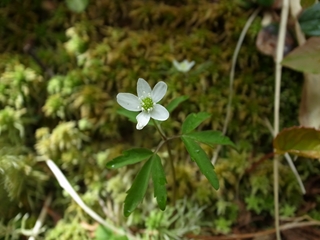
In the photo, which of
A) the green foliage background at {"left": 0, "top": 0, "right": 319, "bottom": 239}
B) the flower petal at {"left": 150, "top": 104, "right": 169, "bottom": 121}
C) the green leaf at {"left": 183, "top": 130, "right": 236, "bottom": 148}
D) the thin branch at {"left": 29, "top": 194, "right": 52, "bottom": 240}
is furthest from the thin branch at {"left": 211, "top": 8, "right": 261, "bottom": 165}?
the thin branch at {"left": 29, "top": 194, "right": 52, "bottom": 240}

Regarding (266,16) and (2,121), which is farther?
(266,16)

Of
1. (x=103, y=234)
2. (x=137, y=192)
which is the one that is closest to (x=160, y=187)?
(x=137, y=192)

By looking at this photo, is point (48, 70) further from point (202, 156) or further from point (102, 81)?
point (202, 156)

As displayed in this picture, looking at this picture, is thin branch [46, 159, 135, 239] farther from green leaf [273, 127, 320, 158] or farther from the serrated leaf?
the serrated leaf

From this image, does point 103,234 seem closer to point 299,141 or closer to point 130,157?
point 130,157

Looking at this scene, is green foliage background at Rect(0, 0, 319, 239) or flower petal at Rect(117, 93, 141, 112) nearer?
flower petal at Rect(117, 93, 141, 112)

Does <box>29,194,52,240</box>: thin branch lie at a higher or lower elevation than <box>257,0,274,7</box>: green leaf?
lower

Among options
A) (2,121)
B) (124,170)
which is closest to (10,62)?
(2,121)
